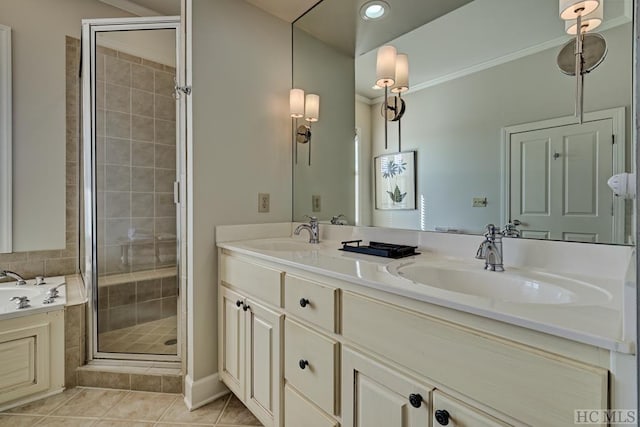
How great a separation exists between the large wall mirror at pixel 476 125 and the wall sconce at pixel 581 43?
0.02 metres

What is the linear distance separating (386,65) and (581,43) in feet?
2.47

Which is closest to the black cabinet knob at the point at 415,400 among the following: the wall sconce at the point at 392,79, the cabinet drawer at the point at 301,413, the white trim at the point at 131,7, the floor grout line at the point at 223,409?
the cabinet drawer at the point at 301,413

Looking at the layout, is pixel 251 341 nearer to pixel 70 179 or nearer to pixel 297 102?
pixel 297 102

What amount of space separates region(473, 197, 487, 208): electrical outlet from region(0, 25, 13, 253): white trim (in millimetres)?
2858

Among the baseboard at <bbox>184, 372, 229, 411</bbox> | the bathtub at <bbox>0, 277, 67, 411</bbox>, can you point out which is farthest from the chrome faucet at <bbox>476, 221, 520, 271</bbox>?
the bathtub at <bbox>0, 277, 67, 411</bbox>

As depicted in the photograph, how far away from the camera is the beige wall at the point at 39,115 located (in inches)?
85.6

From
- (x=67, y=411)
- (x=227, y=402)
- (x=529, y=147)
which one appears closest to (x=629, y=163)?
(x=529, y=147)

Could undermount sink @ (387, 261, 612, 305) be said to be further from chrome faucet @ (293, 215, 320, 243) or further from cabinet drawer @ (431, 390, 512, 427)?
chrome faucet @ (293, 215, 320, 243)

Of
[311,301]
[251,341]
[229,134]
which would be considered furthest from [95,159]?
[311,301]

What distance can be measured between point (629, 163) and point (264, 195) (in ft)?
5.14

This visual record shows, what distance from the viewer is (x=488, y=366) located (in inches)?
24.7

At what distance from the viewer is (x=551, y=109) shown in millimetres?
1059

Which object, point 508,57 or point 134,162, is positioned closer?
point 508,57

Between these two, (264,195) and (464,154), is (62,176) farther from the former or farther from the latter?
(464,154)
